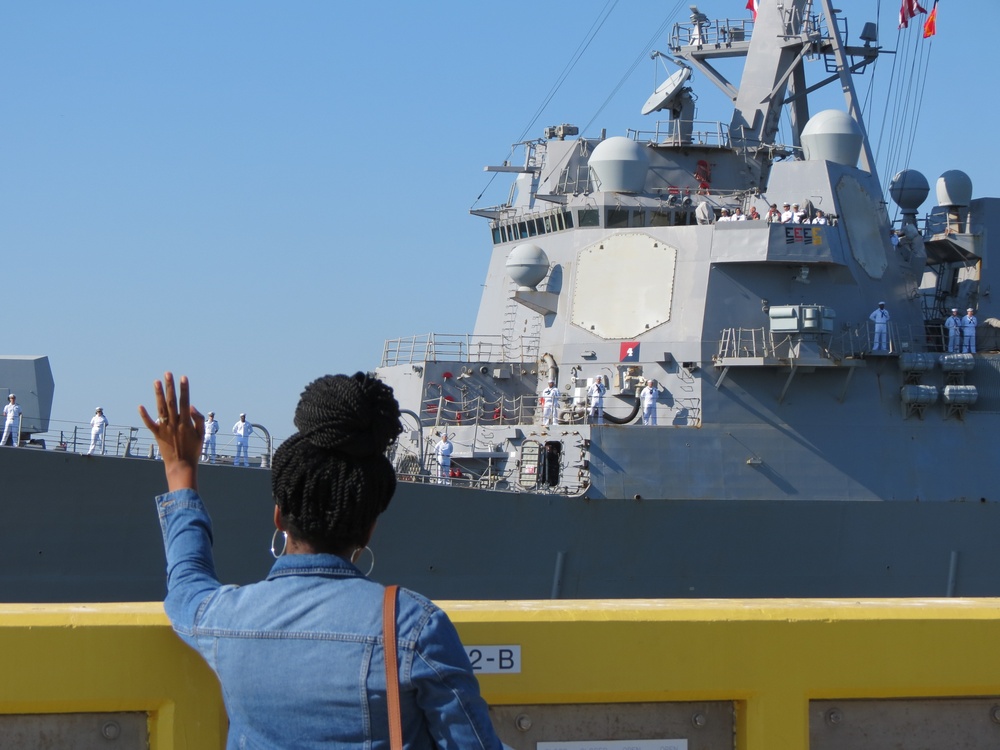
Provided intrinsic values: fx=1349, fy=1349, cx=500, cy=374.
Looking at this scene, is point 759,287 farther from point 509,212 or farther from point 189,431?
point 189,431

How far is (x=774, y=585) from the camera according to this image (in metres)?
15.9

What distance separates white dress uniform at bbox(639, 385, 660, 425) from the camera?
1616cm

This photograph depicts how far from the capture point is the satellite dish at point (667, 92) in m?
19.6

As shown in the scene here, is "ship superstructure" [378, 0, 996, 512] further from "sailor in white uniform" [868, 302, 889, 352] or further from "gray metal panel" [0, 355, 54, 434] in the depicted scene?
"gray metal panel" [0, 355, 54, 434]

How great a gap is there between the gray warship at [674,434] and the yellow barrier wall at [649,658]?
11.0 m

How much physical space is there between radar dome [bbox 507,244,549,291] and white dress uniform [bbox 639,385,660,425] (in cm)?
237

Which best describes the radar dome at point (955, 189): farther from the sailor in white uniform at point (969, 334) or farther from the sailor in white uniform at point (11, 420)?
the sailor in white uniform at point (11, 420)

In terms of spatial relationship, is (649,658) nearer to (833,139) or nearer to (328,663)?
(328,663)

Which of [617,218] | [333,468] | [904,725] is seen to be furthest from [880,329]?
[333,468]

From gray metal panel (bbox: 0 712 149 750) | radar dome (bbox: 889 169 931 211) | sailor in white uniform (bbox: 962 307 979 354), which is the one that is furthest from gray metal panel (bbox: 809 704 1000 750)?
radar dome (bbox: 889 169 931 211)

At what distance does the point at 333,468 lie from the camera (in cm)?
275

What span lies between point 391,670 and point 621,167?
15920 mm

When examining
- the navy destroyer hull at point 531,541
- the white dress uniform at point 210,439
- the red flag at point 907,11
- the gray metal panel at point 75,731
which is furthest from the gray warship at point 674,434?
the gray metal panel at point 75,731

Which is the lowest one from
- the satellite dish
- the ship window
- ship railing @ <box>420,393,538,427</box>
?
ship railing @ <box>420,393,538,427</box>
